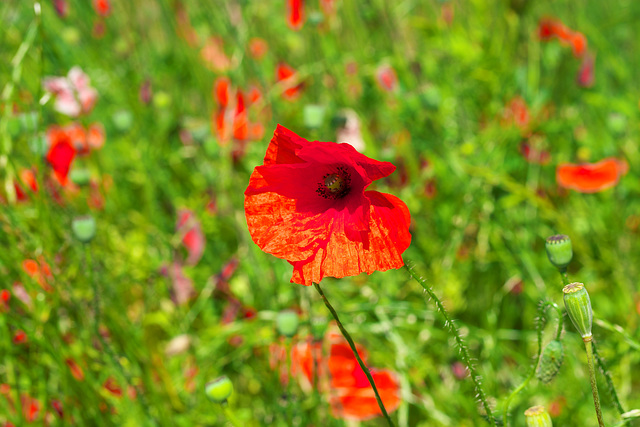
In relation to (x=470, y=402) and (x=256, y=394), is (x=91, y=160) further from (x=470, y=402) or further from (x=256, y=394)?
(x=470, y=402)

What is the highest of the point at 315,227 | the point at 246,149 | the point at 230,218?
the point at 246,149

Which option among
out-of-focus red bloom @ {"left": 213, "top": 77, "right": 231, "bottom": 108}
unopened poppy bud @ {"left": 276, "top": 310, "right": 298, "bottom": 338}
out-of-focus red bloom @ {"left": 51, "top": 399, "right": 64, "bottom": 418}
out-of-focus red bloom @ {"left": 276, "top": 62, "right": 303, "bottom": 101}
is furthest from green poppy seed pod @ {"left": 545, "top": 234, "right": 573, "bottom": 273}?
out-of-focus red bloom @ {"left": 213, "top": 77, "right": 231, "bottom": 108}

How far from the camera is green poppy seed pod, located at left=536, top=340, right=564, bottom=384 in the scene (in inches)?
24.7

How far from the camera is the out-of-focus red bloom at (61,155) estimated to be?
1.54m

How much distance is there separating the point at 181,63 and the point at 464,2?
1.01m

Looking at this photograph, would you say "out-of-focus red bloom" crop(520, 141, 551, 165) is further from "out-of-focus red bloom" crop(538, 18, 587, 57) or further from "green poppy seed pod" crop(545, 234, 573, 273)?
"green poppy seed pod" crop(545, 234, 573, 273)

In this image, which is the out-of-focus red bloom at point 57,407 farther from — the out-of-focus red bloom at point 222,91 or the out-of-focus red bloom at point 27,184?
the out-of-focus red bloom at point 222,91

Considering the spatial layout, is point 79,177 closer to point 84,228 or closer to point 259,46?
point 84,228

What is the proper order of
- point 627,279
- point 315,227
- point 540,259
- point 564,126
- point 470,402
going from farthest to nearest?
point 564,126
point 540,259
point 627,279
point 470,402
point 315,227

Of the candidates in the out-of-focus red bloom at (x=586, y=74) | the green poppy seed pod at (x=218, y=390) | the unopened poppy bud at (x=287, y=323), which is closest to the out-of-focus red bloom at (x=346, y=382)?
the unopened poppy bud at (x=287, y=323)

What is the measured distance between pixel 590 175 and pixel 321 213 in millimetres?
807

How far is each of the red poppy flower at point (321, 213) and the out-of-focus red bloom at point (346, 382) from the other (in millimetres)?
349

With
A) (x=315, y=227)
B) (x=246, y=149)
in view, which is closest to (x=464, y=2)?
(x=246, y=149)

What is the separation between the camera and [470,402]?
41.1 inches
